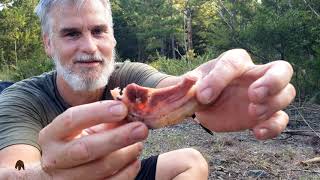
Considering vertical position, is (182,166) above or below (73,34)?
below

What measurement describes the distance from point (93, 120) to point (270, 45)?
26.6ft

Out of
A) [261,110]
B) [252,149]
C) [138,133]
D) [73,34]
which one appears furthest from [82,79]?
[252,149]

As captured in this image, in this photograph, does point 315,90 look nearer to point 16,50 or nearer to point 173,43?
point 16,50

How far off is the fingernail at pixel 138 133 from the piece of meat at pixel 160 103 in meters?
0.05

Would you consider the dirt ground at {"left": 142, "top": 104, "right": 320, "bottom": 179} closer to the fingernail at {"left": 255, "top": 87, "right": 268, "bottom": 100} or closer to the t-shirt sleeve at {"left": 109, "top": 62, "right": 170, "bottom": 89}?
the t-shirt sleeve at {"left": 109, "top": 62, "right": 170, "bottom": 89}

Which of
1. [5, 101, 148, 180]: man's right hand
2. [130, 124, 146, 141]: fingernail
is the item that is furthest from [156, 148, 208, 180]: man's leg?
[130, 124, 146, 141]: fingernail

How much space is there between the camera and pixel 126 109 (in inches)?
58.2

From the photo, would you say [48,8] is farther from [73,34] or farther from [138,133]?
[138,133]

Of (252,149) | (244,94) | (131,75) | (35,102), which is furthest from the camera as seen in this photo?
(252,149)

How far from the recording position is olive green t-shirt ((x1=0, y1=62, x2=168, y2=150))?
208 cm

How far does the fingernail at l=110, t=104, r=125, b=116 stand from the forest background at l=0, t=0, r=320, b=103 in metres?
5.93

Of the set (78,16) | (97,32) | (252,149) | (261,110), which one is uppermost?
(78,16)

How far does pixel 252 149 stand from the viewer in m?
5.73

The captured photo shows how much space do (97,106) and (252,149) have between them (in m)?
4.55
